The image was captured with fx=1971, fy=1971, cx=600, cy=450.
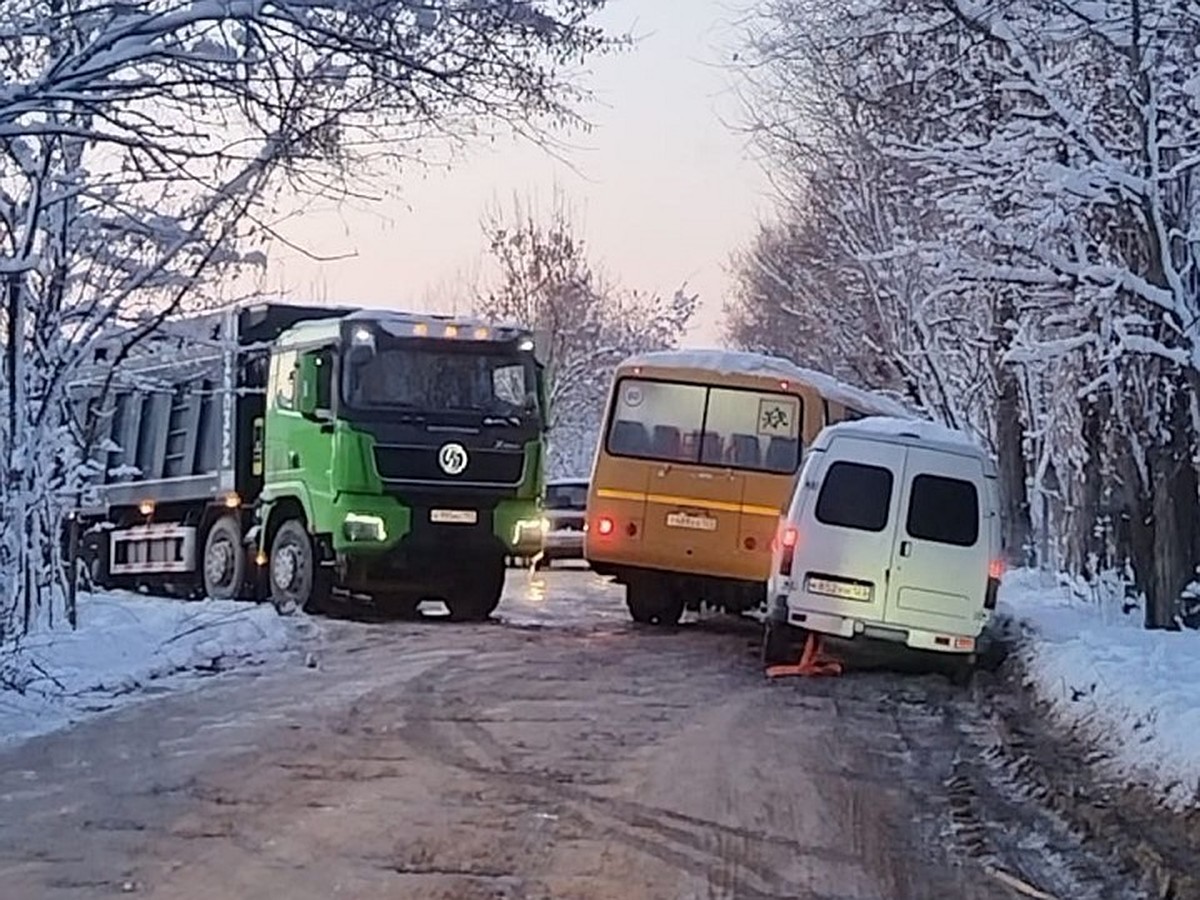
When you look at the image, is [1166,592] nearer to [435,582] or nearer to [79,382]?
[435,582]

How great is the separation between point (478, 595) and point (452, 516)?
1821 millimetres

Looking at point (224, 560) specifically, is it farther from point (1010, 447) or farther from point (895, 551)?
point (1010, 447)

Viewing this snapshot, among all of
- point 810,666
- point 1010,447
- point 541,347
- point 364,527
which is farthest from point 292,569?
point 1010,447

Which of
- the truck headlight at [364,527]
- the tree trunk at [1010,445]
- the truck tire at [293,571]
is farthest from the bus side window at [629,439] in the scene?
the tree trunk at [1010,445]

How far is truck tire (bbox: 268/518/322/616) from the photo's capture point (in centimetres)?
2231

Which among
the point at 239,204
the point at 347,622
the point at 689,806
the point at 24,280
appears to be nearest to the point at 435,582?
the point at 347,622

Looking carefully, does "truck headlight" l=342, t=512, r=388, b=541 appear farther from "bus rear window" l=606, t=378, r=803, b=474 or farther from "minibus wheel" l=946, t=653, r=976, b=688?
"minibus wheel" l=946, t=653, r=976, b=688

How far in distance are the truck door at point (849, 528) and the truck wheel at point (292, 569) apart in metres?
6.87

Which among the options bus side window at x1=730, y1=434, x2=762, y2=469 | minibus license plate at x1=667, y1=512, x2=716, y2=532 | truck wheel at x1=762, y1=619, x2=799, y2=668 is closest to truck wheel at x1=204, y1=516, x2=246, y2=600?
minibus license plate at x1=667, y1=512, x2=716, y2=532

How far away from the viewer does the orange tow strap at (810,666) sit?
57.9 ft

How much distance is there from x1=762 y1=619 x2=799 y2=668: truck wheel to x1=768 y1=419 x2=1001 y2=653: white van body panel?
376 millimetres

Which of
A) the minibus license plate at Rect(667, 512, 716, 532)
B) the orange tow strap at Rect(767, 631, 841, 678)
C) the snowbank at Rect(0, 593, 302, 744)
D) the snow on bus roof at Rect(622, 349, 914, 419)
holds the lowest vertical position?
the snowbank at Rect(0, 593, 302, 744)

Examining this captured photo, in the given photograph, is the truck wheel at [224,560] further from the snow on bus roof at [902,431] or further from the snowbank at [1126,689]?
the snowbank at [1126,689]

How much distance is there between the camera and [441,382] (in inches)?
873
